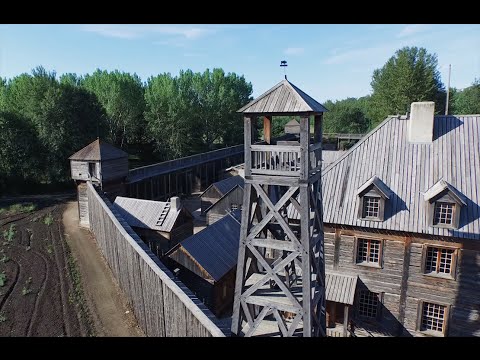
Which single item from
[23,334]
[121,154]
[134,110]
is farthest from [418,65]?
[23,334]

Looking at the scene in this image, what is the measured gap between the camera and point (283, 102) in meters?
9.19

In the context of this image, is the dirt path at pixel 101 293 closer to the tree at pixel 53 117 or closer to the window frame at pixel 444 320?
the window frame at pixel 444 320

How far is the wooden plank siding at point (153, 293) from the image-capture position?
8914mm

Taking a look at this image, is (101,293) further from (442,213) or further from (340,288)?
(442,213)

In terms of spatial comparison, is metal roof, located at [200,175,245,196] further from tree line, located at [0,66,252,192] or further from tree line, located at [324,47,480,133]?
tree line, located at [324,47,480,133]

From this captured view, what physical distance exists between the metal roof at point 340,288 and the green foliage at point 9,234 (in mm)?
19119

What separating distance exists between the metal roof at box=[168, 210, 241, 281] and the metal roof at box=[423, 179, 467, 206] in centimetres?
1014

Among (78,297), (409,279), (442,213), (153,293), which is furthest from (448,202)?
(78,297)

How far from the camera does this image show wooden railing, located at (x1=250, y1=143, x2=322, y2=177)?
920cm

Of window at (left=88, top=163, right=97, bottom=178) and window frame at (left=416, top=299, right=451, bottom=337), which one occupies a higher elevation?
window at (left=88, top=163, right=97, bottom=178)

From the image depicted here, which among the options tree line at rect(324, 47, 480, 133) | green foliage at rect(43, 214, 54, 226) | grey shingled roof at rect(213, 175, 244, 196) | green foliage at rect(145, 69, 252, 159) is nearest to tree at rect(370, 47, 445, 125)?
tree line at rect(324, 47, 480, 133)

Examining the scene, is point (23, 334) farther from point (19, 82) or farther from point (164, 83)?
point (164, 83)

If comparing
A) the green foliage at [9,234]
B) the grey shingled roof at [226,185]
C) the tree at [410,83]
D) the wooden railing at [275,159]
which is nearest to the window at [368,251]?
A: the wooden railing at [275,159]
